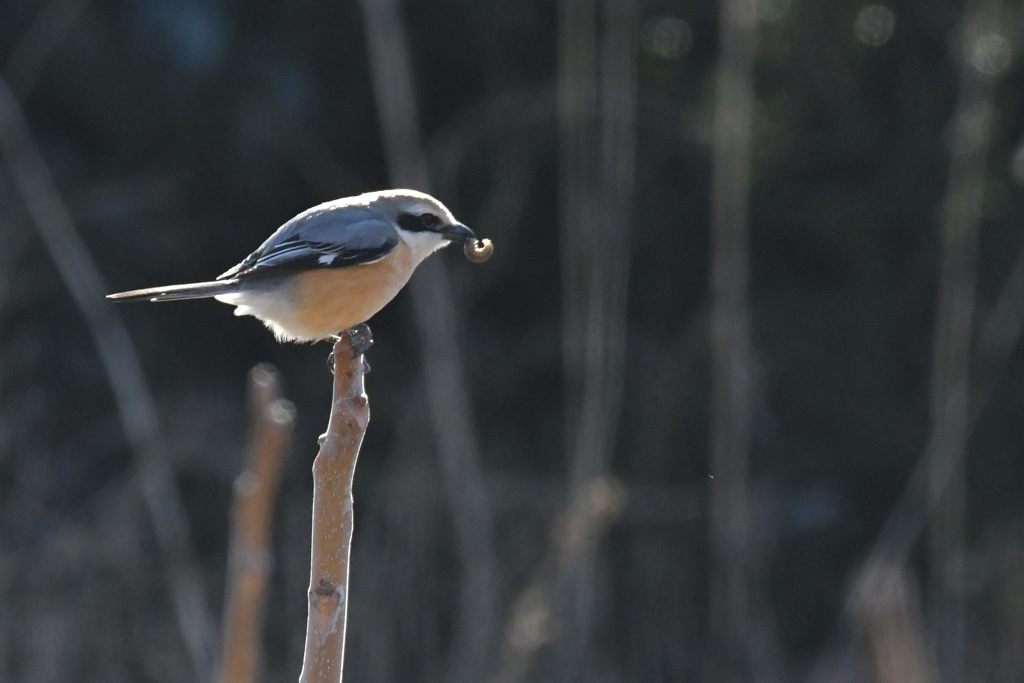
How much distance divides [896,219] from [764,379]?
0.71m

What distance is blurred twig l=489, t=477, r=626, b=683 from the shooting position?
3758 millimetres

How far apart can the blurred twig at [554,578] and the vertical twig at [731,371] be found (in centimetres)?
36

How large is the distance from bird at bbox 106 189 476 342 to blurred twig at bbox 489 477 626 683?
1570 mm

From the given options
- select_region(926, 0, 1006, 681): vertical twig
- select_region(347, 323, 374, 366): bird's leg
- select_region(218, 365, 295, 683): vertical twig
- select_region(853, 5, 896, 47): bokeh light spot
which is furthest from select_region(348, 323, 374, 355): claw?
select_region(853, 5, 896, 47): bokeh light spot

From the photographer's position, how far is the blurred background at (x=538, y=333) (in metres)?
4.32

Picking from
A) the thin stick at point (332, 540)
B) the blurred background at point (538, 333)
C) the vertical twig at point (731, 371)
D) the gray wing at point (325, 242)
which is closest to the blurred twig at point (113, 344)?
the blurred background at point (538, 333)

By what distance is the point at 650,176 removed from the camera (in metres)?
5.25

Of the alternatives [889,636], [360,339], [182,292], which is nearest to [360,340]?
[360,339]

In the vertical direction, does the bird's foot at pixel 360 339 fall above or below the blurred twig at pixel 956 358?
above

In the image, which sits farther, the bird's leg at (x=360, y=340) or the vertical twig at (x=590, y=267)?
the vertical twig at (x=590, y=267)

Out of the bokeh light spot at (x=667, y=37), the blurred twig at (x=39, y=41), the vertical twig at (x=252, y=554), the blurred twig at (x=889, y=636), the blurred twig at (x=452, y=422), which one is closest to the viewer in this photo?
the vertical twig at (x=252, y=554)

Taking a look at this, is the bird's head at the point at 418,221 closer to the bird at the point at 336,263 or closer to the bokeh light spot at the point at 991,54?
the bird at the point at 336,263

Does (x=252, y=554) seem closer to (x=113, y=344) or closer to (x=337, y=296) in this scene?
(x=337, y=296)

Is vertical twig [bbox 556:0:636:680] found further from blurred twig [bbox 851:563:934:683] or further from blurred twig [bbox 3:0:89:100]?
blurred twig [bbox 3:0:89:100]
